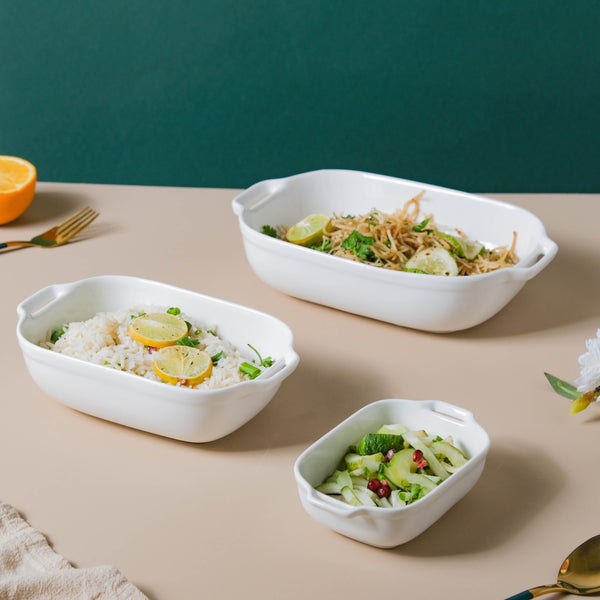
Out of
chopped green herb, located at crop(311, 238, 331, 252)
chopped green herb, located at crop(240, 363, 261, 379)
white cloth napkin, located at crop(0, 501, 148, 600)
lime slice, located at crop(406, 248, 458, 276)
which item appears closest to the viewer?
white cloth napkin, located at crop(0, 501, 148, 600)

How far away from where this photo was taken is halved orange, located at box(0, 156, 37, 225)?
2113 mm

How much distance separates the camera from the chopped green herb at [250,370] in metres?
1.39

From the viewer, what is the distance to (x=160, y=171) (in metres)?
3.97

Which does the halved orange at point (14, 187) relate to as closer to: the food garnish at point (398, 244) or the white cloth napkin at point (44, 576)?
the food garnish at point (398, 244)

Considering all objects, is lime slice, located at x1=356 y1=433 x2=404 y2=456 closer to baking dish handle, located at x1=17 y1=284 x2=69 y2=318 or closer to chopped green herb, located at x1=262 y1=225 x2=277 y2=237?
baking dish handle, located at x1=17 y1=284 x2=69 y2=318

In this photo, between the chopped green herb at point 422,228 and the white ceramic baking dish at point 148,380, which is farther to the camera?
the chopped green herb at point 422,228

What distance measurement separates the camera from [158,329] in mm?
1453

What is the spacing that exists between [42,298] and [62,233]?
0.57 meters

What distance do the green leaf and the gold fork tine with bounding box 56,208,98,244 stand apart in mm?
1168

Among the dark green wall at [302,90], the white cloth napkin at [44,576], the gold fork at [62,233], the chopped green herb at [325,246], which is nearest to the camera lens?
the white cloth napkin at [44,576]

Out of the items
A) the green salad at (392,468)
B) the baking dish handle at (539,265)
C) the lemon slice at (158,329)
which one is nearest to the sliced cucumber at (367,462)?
the green salad at (392,468)

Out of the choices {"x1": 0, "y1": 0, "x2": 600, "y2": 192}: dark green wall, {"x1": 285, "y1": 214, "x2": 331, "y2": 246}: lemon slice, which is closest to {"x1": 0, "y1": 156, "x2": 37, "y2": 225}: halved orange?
{"x1": 285, "y1": 214, "x2": 331, "y2": 246}: lemon slice

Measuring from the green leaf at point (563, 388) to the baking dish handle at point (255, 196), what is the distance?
0.73m

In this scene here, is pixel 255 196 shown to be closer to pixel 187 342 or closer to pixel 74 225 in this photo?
pixel 74 225
